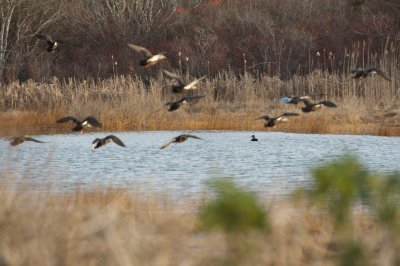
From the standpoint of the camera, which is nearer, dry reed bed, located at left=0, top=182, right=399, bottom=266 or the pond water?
dry reed bed, located at left=0, top=182, right=399, bottom=266

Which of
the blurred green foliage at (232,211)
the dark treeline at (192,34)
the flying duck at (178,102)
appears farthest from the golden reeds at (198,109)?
the blurred green foliage at (232,211)

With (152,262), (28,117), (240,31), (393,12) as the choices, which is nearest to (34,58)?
(240,31)

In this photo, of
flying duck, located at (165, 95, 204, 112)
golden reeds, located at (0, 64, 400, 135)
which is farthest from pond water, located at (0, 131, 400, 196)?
flying duck, located at (165, 95, 204, 112)

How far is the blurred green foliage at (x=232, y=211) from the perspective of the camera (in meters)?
3.87

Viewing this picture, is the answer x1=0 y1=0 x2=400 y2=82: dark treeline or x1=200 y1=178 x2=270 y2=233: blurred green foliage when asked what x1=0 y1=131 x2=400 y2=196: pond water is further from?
x1=0 y1=0 x2=400 y2=82: dark treeline

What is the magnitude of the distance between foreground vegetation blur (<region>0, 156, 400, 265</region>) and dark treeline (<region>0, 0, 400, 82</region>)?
939 inches

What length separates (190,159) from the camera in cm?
1664

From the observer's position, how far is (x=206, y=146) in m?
19.0

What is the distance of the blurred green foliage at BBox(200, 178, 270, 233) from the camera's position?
387 cm

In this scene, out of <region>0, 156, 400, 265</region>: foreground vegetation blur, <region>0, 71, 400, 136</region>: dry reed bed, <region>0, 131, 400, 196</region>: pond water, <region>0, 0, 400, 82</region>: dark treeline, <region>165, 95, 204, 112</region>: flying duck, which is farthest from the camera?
<region>0, 0, 400, 82</region>: dark treeline

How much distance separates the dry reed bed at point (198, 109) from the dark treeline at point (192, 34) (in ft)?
21.3

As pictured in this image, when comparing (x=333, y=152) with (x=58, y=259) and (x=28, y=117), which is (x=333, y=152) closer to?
(x=28, y=117)

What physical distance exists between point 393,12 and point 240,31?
6.29m

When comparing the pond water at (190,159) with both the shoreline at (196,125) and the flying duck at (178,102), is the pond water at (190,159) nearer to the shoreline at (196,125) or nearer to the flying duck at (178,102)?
the shoreline at (196,125)
